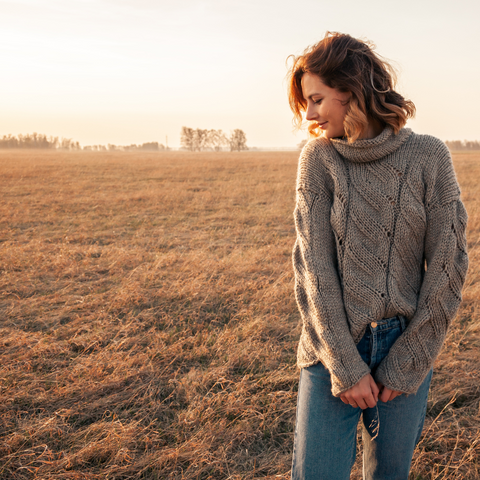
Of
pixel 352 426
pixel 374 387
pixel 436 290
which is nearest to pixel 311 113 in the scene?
pixel 436 290

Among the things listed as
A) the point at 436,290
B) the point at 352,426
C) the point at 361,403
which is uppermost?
the point at 436,290

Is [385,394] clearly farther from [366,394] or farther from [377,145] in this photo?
[377,145]

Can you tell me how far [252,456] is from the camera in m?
2.58

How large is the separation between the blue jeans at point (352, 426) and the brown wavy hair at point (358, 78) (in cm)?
84

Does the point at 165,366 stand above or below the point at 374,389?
below

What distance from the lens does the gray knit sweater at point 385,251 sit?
4.96 ft

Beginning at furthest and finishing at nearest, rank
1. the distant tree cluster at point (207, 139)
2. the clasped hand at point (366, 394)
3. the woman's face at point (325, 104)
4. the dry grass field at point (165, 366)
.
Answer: the distant tree cluster at point (207, 139), the dry grass field at point (165, 366), the woman's face at point (325, 104), the clasped hand at point (366, 394)

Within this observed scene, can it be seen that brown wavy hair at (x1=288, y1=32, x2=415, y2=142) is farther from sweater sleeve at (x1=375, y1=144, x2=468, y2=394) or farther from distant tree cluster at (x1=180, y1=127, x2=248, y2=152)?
distant tree cluster at (x1=180, y1=127, x2=248, y2=152)

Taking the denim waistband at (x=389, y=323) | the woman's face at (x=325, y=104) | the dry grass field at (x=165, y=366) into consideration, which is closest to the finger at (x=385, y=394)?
the denim waistband at (x=389, y=323)

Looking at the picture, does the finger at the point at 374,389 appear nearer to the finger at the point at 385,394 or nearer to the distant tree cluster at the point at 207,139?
the finger at the point at 385,394

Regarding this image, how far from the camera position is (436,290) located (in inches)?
59.3

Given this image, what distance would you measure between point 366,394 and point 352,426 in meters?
0.19

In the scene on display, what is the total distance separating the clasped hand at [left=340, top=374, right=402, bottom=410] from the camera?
146cm

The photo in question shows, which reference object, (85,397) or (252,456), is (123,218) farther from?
(252,456)
